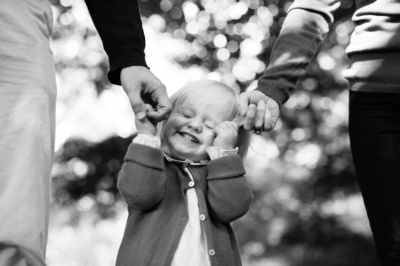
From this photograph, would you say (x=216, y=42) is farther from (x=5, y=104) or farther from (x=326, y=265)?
(x=5, y=104)

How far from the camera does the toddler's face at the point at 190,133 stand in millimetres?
3008

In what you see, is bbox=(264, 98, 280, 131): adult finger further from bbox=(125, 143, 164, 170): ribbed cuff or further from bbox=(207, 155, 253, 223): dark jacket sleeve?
bbox=(125, 143, 164, 170): ribbed cuff

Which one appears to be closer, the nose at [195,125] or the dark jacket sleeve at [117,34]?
the dark jacket sleeve at [117,34]

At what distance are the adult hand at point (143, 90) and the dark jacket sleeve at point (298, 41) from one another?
66cm

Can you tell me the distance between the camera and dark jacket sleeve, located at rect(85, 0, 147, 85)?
2719 mm

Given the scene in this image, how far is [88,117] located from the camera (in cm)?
1311

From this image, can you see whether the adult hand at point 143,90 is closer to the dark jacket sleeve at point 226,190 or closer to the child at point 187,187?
the child at point 187,187

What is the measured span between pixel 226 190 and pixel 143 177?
1.09 ft

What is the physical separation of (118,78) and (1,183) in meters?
→ 0.83

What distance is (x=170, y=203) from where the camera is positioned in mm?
2896

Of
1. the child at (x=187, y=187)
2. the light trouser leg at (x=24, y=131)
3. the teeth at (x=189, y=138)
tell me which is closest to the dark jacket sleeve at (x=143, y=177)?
the child at (x=187, y=187)

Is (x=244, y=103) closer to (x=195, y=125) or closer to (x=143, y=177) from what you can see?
(x=195, y=125)

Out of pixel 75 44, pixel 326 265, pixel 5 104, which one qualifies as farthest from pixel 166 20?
pixel 5 104

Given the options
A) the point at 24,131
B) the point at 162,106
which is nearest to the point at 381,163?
the point at 162,106
